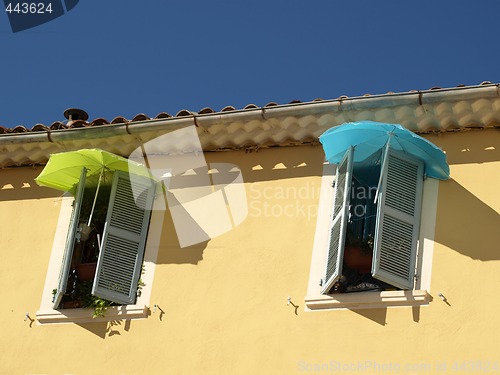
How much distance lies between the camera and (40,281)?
1224 cm

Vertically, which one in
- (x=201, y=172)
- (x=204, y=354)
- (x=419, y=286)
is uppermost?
(x=201, y=172)

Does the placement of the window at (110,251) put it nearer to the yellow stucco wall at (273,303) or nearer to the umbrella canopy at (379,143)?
the yellow stucco wall at (273,303)

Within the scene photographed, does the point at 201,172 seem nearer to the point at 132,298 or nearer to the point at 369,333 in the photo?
the point at 132,298

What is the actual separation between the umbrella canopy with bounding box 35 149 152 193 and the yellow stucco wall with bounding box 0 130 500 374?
18.4 inches

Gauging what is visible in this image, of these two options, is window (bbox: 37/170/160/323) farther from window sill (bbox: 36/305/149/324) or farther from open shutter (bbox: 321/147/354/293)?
open shutter (bbox: 321/147/354/293)

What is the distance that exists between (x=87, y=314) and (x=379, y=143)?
318cm

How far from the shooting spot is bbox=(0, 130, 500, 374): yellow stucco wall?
10625mm

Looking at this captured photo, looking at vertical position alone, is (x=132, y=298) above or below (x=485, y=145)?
below

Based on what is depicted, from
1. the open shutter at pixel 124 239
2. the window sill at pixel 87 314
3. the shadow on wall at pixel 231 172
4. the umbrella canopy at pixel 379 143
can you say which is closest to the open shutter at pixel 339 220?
the umbrella canopy at pixel 379 143

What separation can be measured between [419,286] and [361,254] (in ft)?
2.20

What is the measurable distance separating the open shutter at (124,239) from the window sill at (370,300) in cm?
193

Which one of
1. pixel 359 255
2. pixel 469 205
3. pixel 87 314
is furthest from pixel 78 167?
pixel 469 205

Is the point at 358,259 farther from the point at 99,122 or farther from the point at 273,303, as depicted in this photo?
the point at 99,122

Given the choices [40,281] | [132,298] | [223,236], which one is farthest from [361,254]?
[40,281]
